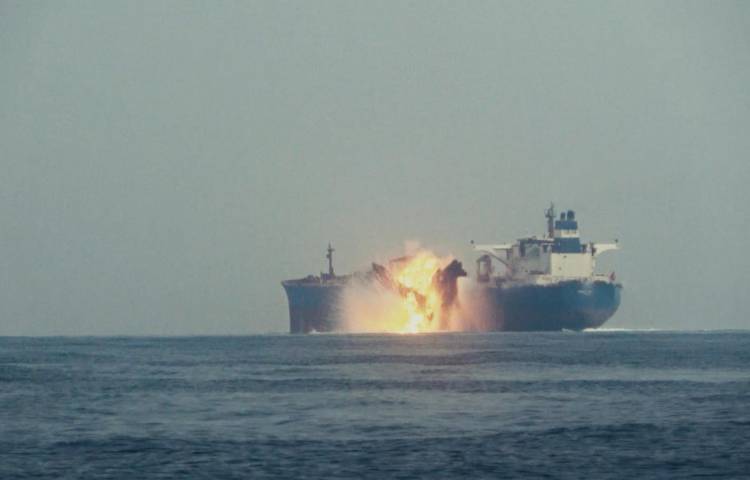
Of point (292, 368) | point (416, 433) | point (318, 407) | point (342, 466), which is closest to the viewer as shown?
point (342, 466)

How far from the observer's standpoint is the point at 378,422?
6241cm

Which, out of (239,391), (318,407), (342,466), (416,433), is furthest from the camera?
(239,391)

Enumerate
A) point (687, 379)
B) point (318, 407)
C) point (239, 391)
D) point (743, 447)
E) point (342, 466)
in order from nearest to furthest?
point (342, 466)
point (743, 447)
point (318, 407)
point (239, 391)
point (687, 379)

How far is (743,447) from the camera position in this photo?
5284cm

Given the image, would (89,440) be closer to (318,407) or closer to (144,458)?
(144,458)

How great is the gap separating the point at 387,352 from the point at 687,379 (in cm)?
5936

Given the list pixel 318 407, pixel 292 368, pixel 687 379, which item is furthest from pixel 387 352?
pixel 318 407

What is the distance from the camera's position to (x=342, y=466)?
48312 mm

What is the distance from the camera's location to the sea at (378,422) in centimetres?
4819

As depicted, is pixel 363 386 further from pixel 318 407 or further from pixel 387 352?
pixel 387 352

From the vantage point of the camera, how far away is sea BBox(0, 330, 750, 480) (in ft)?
158

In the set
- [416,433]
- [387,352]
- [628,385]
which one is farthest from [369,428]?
[387,352]

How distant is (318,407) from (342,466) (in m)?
21.7

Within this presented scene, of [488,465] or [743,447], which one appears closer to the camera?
[488,465]
